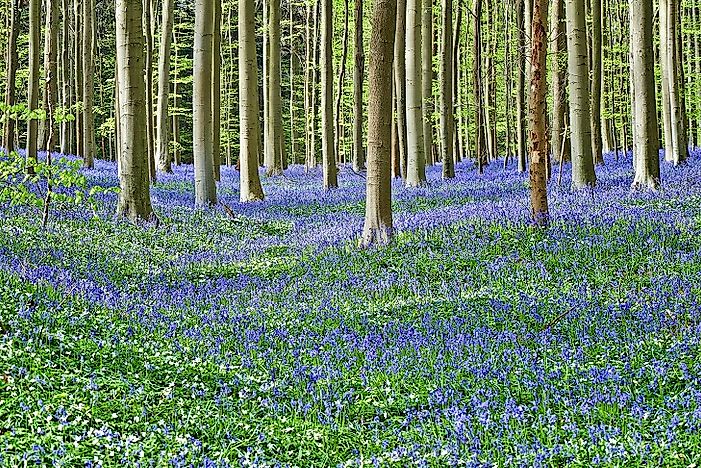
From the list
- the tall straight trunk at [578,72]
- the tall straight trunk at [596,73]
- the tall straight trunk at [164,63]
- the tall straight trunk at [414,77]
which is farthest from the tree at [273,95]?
the tall straight trunk at [578,72]

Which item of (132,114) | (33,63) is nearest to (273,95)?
(33,63)

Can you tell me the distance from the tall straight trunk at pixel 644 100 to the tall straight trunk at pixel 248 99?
29.4ft

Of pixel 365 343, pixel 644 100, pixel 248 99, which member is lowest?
pixel 365 343

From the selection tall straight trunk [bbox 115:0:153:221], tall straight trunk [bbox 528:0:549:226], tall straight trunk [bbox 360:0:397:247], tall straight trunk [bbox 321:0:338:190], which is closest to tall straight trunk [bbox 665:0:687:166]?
tall straight trunk [bbox 321:0:338:190]

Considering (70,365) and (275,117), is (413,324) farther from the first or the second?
(275,117)

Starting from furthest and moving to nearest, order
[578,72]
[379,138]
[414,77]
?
[414,77], [578,72], [379,138]

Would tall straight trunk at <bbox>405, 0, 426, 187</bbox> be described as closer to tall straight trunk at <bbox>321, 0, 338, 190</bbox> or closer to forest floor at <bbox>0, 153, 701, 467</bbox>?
tall straight trunk at <bbox>321, 0, 338, 190</bbox>

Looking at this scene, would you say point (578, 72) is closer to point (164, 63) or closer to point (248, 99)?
point (248, 99)

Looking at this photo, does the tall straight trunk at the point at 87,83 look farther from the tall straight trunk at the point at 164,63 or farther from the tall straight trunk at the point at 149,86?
the tall straight trunk at the point at 149,86

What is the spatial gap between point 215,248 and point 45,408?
7426mm

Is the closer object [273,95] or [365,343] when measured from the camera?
[365,343]

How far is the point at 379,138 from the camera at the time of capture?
38.1 feet

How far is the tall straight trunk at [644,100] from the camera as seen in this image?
46.8 ft

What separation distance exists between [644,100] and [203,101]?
9.48 m
